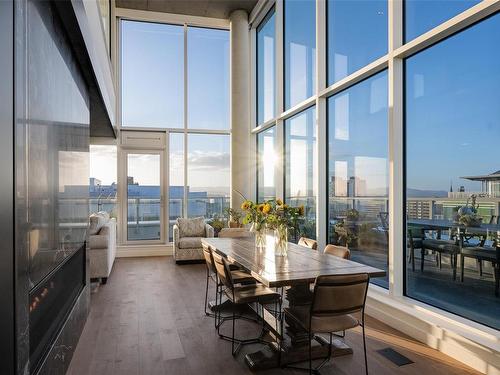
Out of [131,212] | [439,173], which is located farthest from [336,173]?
[131,212]

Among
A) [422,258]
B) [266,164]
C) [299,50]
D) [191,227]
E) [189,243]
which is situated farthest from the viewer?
[266,164]

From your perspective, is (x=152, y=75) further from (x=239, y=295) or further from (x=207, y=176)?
(x=239, y=295)

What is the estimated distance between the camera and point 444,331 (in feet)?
9.63

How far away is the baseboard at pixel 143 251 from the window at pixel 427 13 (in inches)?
244

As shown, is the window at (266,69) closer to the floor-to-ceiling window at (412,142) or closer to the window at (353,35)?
the floor-to-ceiling window at (412,142)

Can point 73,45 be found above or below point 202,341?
above

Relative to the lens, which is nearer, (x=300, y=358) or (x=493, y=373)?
(x=493, y=373)

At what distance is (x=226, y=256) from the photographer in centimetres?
329

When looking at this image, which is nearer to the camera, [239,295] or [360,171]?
[239,295]

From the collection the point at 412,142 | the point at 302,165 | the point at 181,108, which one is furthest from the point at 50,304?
the point at 181,108

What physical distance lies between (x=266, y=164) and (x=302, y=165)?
1.66m

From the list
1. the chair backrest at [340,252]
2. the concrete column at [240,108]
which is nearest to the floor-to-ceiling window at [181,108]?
the concrete column at [240,108]

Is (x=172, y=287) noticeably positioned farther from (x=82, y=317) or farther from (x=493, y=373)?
(x=493, y=373)

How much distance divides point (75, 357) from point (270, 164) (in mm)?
4939
